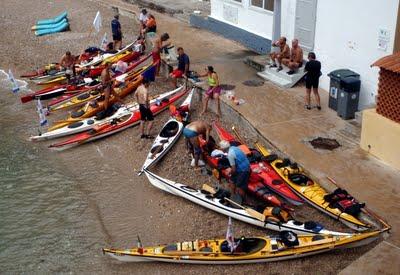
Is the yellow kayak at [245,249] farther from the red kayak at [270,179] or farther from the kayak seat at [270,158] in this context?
the kayak seat at [270,158]

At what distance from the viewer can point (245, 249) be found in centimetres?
1038

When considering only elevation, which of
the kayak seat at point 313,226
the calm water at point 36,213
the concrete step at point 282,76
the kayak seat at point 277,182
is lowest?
the calm water at point 36,213

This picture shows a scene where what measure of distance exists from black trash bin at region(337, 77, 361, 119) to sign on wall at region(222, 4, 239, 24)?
343 inches

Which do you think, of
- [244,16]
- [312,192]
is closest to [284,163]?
[312,192]

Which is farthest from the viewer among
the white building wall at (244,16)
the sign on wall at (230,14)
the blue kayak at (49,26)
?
the blue kayak at (49,26)

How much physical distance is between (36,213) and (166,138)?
4357mm

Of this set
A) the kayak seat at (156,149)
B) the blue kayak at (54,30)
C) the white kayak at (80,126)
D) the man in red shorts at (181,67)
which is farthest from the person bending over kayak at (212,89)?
the blue kayak at (54,30)

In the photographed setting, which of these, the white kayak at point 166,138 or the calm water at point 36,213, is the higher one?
the white kayak at point 166,138

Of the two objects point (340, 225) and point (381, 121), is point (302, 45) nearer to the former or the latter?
point (381, 121)

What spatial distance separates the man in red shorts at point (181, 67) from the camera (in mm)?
18009

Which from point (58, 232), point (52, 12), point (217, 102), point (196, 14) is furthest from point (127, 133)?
point (52, 12)

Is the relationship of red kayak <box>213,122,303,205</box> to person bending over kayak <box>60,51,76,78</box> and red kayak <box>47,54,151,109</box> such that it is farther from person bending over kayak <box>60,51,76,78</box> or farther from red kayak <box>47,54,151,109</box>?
person bending over kayak <box>60,51,76,78</box>

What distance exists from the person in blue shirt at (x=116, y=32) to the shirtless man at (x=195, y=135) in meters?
10.6

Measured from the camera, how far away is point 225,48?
22.0m
